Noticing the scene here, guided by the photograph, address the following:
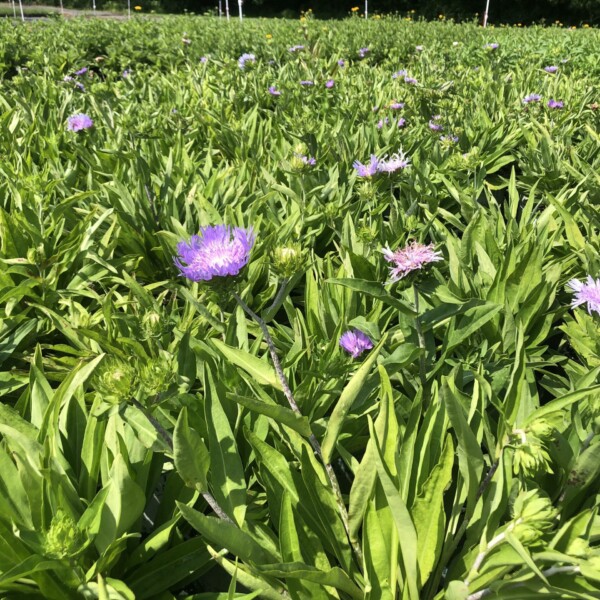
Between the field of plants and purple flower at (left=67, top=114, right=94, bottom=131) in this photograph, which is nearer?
the field of plants

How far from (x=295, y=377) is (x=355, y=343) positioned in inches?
9.5

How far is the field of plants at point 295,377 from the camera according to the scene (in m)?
1.21

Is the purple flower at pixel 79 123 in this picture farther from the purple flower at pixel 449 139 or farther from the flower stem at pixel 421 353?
the flower stem at pixel 421 353

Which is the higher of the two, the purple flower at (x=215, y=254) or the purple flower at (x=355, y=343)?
the purple flower at (x=215, y=254)

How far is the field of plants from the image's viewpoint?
3.98ft

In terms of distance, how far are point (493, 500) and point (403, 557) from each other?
0.83 ft

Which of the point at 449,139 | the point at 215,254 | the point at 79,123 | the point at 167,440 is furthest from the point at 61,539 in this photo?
the point at 449,139

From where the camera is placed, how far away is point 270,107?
17.3 ft

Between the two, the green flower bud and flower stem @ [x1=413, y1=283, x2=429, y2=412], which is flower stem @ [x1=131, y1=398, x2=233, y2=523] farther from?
flower stem @ [x1=413, y1=283, x2=429, y2=412]

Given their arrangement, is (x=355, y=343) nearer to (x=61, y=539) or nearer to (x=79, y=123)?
(x=61, y=539)

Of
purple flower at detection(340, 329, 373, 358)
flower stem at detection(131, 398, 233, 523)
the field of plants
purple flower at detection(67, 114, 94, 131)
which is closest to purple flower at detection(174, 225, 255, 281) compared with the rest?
the field of plants

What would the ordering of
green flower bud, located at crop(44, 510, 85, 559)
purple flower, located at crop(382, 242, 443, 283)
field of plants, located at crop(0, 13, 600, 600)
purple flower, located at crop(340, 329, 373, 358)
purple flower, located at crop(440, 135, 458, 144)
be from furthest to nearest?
1. purple flower, located at crop(440, 135, 458, 144)
2. purple flower, located at crop(340, 329, 373, 358)
3. purple flower, located at crop(382, 242, 443, 283)
4. field of plants, located at crop(0, 13, 600, 600)
5. green flower bud, located at crop(44, 510, 85, 559)

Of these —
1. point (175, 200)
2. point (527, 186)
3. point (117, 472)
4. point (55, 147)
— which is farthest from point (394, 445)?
point (55, 147)

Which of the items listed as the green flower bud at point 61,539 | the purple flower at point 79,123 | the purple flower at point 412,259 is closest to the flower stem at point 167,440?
the green flower bud at point 61,539
